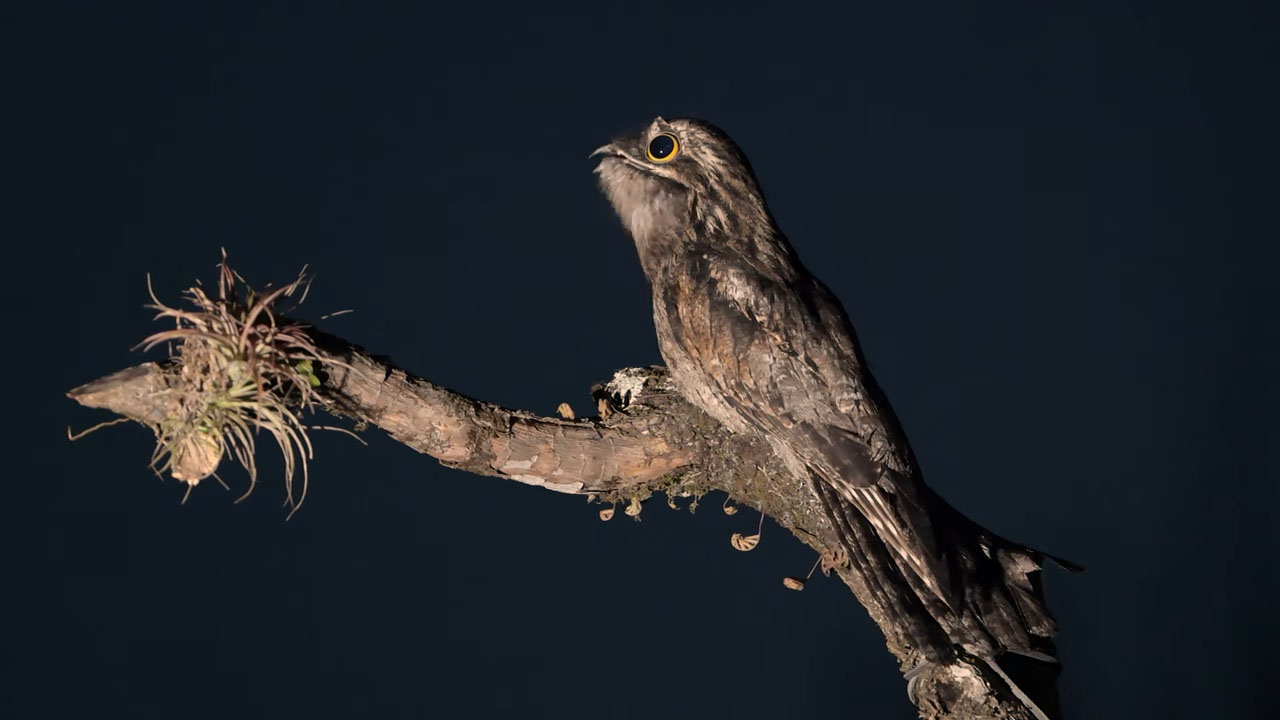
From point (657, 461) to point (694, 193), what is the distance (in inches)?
33.3

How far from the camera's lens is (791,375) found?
337cm

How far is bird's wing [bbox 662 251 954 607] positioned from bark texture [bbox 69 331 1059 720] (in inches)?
6.2

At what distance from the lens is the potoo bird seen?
11.0ft

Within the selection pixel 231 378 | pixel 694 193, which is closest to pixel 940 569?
pixel 694 193

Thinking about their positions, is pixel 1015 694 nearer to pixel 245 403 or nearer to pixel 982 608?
pixel 982 608

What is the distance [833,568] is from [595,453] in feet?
2.85

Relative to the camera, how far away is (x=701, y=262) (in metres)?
3.53

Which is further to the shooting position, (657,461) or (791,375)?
(657,461)

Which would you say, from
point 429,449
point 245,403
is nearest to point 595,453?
point 429,449

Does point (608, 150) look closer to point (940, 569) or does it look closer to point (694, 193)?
point (694, 193)

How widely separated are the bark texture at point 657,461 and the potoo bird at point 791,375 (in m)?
0.07

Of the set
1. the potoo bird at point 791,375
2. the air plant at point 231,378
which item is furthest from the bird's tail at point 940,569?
the air plant at point 231,378

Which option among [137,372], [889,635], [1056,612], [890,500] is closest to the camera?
[137,372]

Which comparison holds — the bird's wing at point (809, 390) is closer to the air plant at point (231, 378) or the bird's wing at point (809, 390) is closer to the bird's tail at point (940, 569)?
the bird's tail at point (940, 569)
